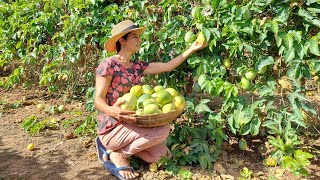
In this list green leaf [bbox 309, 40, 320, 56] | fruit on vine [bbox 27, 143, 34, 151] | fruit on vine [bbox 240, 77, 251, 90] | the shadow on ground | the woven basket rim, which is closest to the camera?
green leaf [bbox 309, 40, 320, 56]

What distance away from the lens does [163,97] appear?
8.42 feet

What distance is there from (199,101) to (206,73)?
1.13ft

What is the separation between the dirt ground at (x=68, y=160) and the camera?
9.03ft

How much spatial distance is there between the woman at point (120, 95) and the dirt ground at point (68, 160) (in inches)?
5.9

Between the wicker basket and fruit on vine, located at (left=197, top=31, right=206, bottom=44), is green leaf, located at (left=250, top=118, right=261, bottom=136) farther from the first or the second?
fruit on vine, located at (left=197, top=31, right=206, bottom=44)

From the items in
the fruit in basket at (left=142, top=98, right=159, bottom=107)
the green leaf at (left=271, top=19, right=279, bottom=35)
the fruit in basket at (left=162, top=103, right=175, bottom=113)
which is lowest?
the fruit in basket at (left=162, top=103, right=175, bottom=113)

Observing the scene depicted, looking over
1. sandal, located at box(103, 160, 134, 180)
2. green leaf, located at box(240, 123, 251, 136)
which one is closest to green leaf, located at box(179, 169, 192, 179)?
sandal, located at box(103, 160, 134, 180)

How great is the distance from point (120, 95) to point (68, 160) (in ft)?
2.72

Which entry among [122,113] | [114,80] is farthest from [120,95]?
[122,113]

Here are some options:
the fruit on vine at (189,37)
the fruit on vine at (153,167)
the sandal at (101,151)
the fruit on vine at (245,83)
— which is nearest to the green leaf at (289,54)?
the fruit on vine at (245,83)

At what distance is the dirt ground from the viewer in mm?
2752

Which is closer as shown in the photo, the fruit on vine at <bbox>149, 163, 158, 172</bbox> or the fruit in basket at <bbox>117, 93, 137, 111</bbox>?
the fruit in basket at <bbox>117, 93, 137, 111</bbox>

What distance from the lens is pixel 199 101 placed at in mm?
3041

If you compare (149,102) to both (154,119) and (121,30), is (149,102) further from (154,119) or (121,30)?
(121,30)
